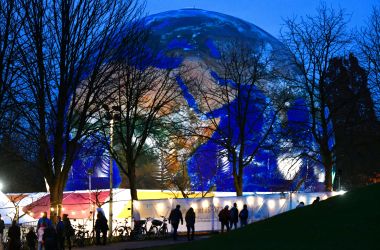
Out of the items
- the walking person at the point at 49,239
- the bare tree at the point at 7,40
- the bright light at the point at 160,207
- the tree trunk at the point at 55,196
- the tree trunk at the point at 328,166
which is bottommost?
the walking person at the point at 49,239

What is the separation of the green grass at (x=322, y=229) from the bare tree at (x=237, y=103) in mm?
20791

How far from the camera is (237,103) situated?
39.9 metres

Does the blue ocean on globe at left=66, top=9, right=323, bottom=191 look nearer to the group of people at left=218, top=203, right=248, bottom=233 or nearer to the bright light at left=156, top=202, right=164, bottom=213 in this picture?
the bright light at left=156, top=202, right=164, bottom=213

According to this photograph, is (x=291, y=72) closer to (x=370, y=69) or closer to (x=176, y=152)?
(x=370, y=69)

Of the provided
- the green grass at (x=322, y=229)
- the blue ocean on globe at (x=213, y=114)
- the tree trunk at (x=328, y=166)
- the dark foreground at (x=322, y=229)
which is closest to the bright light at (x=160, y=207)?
the blue ocean on globe at (x=213, y=114)

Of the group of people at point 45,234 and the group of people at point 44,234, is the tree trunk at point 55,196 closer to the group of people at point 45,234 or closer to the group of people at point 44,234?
the group of people at point 45,234

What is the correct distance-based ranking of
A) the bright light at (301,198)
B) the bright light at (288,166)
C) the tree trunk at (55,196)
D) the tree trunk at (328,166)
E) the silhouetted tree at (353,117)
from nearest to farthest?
the tree trunk at (55,196), the bright light at (301,198), the tree trunk at (328,166), the silhouetted tree at (353,117), the bright light at (288,166)

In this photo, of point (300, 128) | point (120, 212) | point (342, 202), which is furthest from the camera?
point (300, 128)

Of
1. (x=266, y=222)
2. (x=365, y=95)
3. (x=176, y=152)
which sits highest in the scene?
(x=365, y=95)

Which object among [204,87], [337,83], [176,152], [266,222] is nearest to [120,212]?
[176,152]

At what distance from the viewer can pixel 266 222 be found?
59.5 ft

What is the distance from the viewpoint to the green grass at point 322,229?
46.4 ft

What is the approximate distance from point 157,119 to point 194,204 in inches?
271

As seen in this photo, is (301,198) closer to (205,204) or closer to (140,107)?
(205,204)
